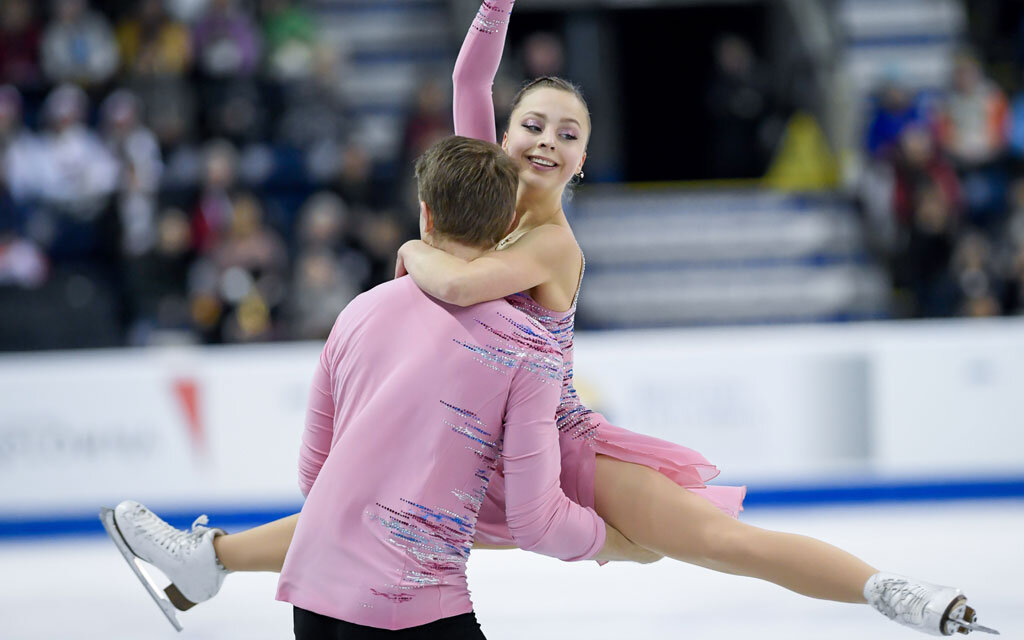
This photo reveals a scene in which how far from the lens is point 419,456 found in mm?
2064

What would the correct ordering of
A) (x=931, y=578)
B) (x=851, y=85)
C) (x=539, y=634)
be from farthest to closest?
(x=851, y=85) < (x=931, y=578) < (x=539, y=634)

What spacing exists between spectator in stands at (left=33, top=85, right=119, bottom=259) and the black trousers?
17.8ft

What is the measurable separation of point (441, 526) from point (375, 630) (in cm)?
21

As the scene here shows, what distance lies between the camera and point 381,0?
9812 mm

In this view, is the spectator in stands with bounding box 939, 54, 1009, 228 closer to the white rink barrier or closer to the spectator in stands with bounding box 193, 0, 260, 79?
the white rink barrier

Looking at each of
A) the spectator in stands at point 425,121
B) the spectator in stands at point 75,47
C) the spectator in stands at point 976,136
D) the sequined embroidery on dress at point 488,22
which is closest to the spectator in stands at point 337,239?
the spectator in stands at point 425,121

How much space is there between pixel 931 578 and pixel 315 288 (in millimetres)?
3813

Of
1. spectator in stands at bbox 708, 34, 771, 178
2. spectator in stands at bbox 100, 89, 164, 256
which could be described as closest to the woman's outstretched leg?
spectator in stands at bbox 100, 89, 164, 256

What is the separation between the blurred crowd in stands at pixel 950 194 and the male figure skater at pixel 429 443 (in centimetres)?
535

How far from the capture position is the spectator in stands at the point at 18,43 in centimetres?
807

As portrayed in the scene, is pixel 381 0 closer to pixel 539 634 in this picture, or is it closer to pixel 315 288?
pixel 315 288

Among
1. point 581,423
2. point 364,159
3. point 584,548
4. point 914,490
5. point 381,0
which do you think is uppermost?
point 381,0

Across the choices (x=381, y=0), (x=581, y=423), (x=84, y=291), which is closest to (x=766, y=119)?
(x=381, y=0)

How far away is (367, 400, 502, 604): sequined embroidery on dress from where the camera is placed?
2055mm
